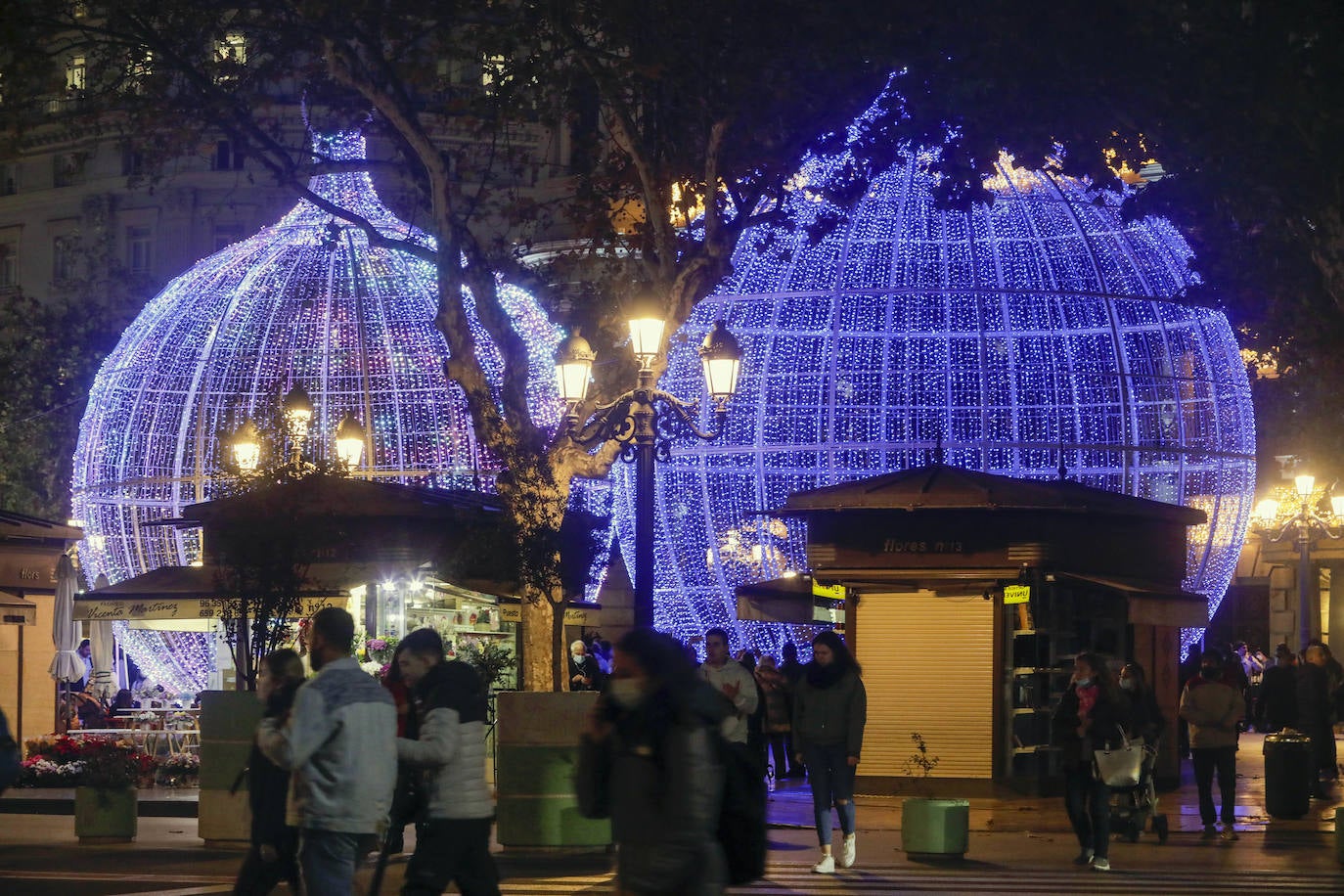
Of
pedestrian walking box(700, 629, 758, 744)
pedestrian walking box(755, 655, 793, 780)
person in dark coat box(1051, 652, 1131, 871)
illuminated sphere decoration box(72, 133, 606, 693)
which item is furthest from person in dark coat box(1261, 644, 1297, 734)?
illuminated sphere decoration box(72, 133, 606, 693)

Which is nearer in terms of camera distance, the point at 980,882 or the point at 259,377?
the point at 980,882

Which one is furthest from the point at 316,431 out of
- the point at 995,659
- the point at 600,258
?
the point at 995,659

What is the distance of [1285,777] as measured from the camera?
20125 mm

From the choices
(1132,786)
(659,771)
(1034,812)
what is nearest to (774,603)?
(1034,812)

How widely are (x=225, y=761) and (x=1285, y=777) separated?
9489 millimetres

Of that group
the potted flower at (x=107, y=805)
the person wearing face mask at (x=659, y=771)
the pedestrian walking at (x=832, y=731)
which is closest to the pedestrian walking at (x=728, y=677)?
the pedestrian walking at (x=832, y=731)

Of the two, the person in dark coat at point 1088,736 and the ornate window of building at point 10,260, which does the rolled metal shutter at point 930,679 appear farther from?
the ornate window of building at point 10,260

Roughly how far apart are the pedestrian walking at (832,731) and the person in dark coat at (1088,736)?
5.19 feet

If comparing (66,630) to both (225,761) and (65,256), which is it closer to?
(225,761)

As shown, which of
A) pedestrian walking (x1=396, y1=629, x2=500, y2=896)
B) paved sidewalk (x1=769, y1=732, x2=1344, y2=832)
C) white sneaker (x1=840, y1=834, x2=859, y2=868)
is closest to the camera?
pedestrian walking (x1=396, y1=629, x2=500, y2=896)

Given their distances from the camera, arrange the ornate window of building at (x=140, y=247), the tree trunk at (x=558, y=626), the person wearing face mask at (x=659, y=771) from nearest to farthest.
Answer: the person wearing face mask at (x=659, y=771)
the tree trunk at (x=558, y=626)
the ornate window of building at (x=140, y=247)

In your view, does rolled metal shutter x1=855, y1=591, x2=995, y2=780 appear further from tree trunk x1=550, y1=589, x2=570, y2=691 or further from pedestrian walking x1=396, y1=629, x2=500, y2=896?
pedestrian walking x1=396, y1=629, x2=500, y2=896

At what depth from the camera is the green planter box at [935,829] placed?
1581cm

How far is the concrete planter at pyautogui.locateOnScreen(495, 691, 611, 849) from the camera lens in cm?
1586
